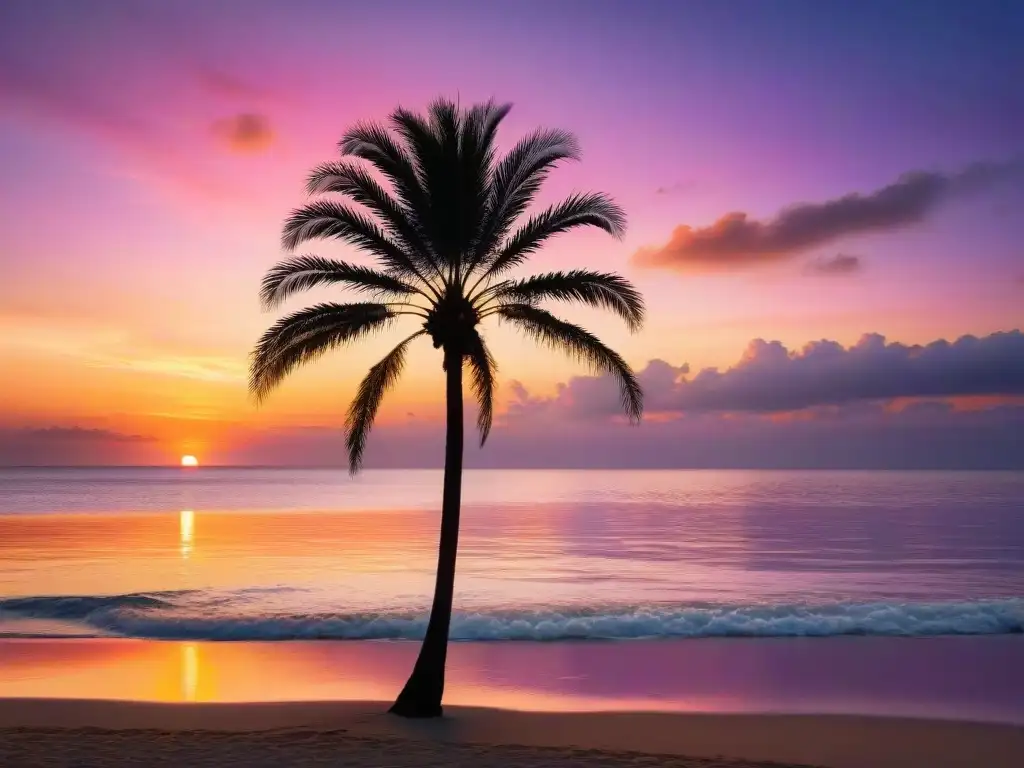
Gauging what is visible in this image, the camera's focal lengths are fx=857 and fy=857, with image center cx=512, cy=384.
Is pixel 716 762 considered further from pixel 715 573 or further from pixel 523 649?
→ pixel 715 573

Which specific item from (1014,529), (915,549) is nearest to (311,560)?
(915,549)

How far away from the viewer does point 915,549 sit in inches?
1927

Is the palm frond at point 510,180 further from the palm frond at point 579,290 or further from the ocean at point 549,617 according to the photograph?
the ocean at point 549,617

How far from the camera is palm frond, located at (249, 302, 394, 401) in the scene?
14789mm

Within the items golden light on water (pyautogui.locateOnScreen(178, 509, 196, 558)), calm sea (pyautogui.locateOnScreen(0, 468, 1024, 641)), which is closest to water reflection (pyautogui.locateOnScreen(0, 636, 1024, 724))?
calm sea (pyautogui.locateOnScreen(0, 468, 1024, 641))

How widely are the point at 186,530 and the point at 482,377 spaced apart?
52787mm

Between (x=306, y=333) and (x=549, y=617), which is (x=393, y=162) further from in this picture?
(x=549, y=617)

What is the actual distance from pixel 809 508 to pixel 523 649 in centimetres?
6844

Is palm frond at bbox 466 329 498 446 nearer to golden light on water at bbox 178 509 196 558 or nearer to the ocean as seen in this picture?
the ocean

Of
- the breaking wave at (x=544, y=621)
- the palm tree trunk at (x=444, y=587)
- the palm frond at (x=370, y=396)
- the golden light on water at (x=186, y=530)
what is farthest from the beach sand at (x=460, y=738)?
the golden light on water at (x=186, y=530)

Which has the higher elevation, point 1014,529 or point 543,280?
point 543,280

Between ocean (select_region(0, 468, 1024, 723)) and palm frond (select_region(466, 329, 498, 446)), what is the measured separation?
222 inches

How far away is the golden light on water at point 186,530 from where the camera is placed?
4910 centimetres

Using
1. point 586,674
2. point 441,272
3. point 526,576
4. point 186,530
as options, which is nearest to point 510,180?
point 441,272
